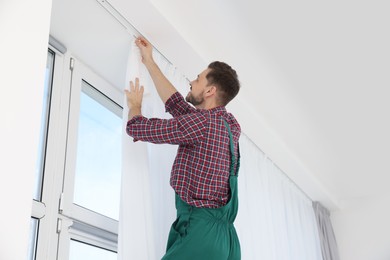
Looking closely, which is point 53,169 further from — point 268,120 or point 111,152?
point 268,120

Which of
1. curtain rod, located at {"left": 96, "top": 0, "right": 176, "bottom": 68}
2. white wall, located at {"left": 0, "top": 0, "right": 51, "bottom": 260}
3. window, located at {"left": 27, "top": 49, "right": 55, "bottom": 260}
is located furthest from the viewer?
curtain rod, located at {"left": 96, "top": 0, "right": 176, "bottom": 68}

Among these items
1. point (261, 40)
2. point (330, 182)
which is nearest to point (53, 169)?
point (261, 40)

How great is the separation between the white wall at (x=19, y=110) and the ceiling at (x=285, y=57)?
1032mm

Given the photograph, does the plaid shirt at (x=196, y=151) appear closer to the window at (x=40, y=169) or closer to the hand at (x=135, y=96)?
the hand at (x=135, y=96)

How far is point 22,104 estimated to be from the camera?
1084 mm

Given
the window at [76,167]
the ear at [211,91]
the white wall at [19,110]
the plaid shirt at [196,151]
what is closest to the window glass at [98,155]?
the window at [76,167]

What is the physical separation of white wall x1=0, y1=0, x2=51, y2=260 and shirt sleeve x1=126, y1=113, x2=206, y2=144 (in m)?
0.73

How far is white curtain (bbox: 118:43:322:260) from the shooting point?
79.2 inches

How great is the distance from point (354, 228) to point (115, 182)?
2740mm

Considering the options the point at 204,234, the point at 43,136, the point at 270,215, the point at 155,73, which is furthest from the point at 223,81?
the point at 270,215

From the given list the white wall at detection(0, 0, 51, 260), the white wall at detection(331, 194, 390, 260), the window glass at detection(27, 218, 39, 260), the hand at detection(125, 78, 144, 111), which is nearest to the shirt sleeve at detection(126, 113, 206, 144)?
the hand at detection(125, 78, 144, 111)

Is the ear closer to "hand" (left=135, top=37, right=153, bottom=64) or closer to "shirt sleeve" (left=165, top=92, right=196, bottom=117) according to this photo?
"shirt sleeve" (left=165, top=92, right=196, bottom=117)

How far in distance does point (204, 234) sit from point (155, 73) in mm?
841

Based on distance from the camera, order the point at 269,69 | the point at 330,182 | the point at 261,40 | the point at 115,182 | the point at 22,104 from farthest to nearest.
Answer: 1. the point at 330,182
2. the point at 269,69
3. the point at 261,40
4. the point at 115,182
5. the point at 22,104
